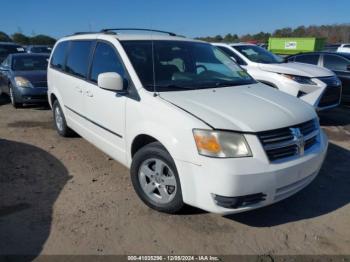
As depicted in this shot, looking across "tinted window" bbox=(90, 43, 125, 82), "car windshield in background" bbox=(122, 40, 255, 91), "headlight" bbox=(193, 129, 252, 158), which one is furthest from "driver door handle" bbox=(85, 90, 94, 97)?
"headlight" bbox=(193, 129, 252, 158)

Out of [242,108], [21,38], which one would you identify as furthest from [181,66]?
[21,38]

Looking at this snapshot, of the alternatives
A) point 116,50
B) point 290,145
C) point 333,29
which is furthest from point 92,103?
point 333,29

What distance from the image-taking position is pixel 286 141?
10.8 feet

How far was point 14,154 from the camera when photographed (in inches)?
219

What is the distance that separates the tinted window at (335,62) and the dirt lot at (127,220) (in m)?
5.38

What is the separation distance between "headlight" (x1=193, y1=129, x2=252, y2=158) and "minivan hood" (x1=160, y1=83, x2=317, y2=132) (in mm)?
74

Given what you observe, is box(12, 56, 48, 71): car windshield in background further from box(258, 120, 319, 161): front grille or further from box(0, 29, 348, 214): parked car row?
box(258, 120, 319, 161): front grille

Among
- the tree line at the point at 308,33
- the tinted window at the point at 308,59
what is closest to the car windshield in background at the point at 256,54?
the tinted window at the point at 308,59

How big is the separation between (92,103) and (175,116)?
5.66ft

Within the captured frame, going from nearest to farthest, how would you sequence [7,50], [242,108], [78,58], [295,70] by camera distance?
[242,108]
[78,58]
[295,70]
[7,50]

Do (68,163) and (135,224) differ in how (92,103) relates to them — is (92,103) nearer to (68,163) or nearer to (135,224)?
(68,163)

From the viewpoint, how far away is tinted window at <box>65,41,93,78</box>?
4945 millimetres

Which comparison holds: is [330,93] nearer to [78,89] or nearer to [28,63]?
[78,89]

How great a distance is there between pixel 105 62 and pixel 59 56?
2.08 meters
